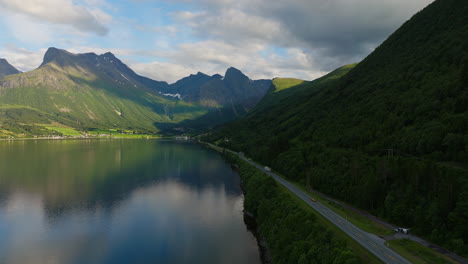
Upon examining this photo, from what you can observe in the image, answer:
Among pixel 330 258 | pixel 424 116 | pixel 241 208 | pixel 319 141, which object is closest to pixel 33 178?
pixel 241 208

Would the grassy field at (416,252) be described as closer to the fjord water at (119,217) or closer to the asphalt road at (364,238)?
the asphalt road at (364,238)

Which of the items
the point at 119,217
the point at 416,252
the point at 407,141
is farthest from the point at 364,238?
the point at 119,217

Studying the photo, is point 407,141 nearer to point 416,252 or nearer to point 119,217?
point 416,252

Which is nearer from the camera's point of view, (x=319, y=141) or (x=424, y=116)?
(x=424, y=116)

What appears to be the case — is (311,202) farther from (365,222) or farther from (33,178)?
(33,178)

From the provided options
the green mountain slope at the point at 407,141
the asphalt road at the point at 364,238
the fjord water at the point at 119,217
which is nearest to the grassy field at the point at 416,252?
A: the asphalt road at the point at 364,238

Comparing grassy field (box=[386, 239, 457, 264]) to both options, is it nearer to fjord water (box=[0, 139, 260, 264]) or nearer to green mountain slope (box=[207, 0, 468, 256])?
green mountain slope (box=[207, 0, 468, 256])
